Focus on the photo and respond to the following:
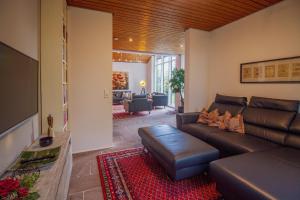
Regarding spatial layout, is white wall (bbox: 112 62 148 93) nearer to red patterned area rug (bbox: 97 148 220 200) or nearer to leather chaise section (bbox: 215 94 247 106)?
leather chaise section (bbox: 215 94 247 106)

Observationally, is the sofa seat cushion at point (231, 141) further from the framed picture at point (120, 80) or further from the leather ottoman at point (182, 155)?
the framed picture at point (120, 80)

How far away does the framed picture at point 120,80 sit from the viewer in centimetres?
1066

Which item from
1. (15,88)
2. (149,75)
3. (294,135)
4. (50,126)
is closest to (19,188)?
(15,88)

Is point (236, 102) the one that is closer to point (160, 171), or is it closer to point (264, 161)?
point (264, 161)

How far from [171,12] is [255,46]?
169 cm

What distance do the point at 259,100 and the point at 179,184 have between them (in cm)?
193

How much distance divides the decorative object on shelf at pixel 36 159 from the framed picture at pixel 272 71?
11.0ft

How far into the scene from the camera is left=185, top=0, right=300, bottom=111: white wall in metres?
2.64

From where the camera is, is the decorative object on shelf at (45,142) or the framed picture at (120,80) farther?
the framed picture at (120,80)

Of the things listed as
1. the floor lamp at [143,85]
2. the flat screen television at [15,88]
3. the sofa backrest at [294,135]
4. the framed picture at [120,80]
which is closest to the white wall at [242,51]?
the sofa backrest at [294,135]

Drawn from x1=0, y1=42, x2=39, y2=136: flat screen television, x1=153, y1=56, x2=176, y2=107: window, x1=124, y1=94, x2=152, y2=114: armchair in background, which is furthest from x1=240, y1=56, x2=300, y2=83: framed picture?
x1=153, y1=56, x2=176, y2=107: window

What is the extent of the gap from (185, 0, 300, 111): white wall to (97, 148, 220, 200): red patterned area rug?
199 centimetres

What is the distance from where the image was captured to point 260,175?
57.1 inches

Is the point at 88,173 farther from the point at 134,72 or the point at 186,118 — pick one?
the point at 134,72
